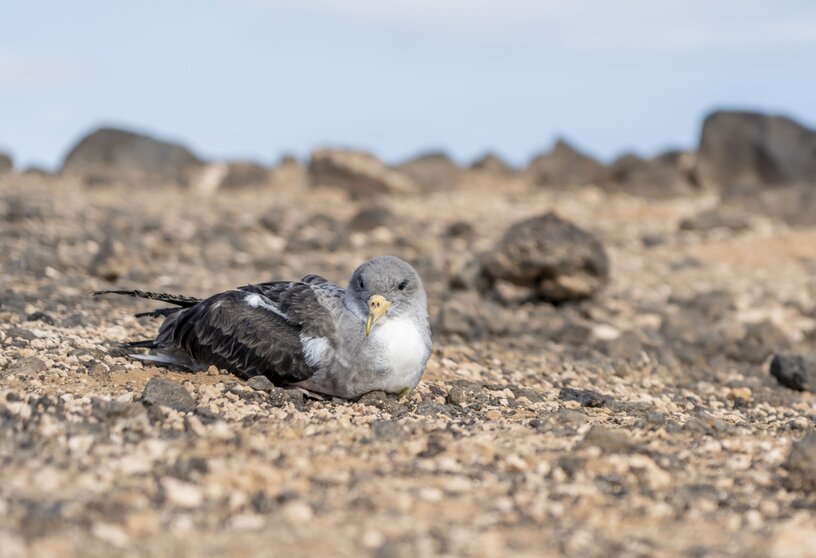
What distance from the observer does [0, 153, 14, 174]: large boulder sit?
2352 cm

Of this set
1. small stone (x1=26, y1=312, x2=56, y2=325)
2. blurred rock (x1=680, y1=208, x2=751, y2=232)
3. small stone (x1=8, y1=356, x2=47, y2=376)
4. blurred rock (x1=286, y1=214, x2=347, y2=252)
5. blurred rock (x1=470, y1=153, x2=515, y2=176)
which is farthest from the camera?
blurred rock (x1=470, y1=153, x2=515, y2=176)

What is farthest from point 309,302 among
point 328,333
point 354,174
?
point 354,174

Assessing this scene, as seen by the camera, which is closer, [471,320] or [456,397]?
[456,397]

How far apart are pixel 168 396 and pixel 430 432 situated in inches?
59.2

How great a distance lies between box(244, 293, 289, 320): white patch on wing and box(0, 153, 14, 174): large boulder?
1768cm

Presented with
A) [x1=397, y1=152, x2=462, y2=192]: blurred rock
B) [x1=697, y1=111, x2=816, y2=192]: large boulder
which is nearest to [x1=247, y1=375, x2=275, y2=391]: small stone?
[x1=397, y1=152, x2=462, y2=192]: blurred rock

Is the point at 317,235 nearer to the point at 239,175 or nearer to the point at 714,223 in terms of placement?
the point at 714,223

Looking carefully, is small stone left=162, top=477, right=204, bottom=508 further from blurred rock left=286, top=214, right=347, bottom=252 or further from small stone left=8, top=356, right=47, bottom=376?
blurred rock left=286, top=214, right=347, bottom=252

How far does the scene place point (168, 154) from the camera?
27359mm

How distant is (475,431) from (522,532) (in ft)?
5.16

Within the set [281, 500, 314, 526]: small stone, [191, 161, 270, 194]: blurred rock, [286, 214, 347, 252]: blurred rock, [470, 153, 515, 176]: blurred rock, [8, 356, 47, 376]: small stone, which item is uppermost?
[470, 153, 515, 176]: blurred rock

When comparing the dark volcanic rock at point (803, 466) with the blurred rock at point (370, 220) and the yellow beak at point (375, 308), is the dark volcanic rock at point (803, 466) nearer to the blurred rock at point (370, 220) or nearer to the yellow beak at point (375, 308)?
the yellow beak at point (375, 308)

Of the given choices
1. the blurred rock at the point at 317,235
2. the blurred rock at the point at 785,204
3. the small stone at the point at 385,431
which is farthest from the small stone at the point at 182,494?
the blurred rock at the point at 785,204

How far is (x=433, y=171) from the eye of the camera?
2662cm
